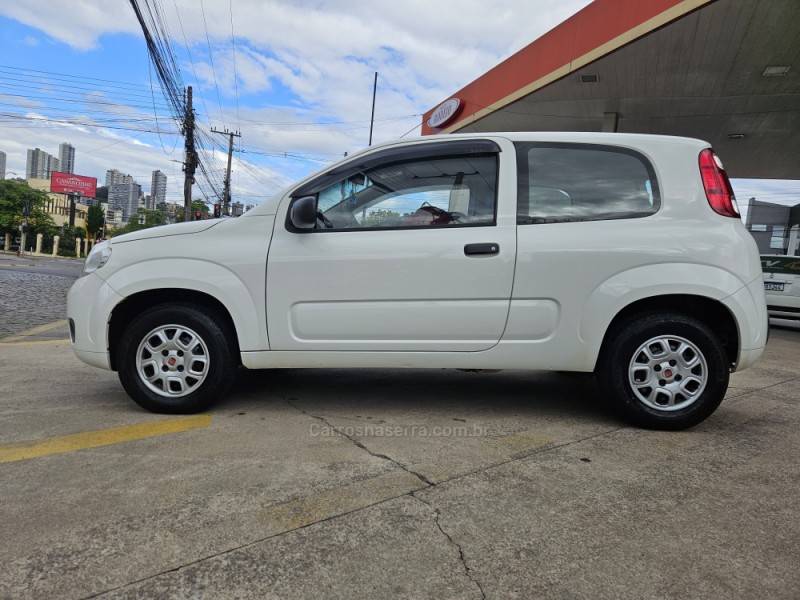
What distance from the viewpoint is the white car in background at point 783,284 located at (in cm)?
984

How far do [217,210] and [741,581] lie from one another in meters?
36.5

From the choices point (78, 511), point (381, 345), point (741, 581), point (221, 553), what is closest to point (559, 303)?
point (381, 345)

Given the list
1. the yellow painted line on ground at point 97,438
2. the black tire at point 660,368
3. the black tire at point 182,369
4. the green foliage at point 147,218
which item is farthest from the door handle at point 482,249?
the green foliage at point 147,218

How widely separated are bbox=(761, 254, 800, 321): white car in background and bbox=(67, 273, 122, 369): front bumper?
1043 cm

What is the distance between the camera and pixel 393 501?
2396 millimetres

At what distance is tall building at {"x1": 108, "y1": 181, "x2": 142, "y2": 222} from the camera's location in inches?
4910

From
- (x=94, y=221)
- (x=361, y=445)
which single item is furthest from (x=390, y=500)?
(x=94, y=221)

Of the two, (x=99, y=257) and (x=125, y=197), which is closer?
(x=99, y=257)

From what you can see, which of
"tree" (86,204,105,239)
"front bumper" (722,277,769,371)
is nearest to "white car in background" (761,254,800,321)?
"front bumper" (722,277,769,371)

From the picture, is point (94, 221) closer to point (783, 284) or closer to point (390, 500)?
point (783, 284)

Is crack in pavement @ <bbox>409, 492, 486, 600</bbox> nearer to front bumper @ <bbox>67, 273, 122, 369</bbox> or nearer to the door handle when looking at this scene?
the door handle

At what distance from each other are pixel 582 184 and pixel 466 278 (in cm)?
96

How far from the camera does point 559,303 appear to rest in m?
3.39

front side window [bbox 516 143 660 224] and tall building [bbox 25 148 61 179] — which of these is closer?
front side window [bbox 516 143 660 224]
